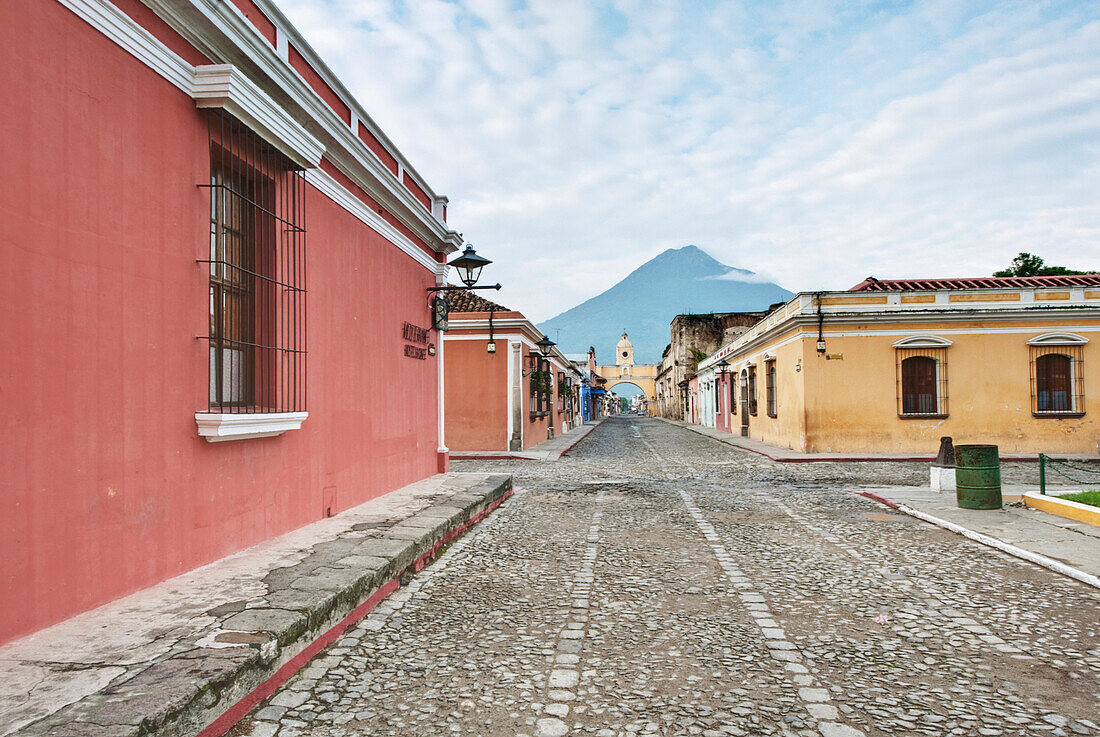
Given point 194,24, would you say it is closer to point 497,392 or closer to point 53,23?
point 53,23

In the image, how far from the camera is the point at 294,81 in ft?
18.9

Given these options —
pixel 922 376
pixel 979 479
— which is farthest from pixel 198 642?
pixel 922 376

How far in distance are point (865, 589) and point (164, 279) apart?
5217mm

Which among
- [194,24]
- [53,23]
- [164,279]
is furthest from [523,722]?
[194,24]

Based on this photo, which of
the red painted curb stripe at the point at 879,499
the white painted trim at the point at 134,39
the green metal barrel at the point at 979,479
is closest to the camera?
the white painted trim at the point at 134,39

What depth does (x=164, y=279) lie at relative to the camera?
429 centimetres

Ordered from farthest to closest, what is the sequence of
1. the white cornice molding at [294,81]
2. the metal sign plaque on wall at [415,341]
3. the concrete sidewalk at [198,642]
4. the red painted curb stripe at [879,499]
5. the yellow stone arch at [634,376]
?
the yellow stone arch at [634,376], the metal sign plaque on wall at [415,341], the red painted curb stripe at [879,499], the white cornice molding at [294,81], the concrete sidewalk at [198,642]

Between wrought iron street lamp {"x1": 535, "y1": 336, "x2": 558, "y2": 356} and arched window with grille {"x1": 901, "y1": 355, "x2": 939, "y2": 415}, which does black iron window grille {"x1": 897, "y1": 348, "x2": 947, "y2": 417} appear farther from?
wrought iron street lamp {"x1": 535, "y1": 336, "x2": 558, "y2": 356}

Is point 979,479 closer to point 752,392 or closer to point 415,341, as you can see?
point 415,341

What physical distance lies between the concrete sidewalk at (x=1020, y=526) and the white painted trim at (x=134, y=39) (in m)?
7.39

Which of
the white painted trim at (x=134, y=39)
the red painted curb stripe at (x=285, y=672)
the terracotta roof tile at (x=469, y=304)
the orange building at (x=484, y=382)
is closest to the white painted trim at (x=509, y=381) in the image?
the orange building at (x=484, y=382)

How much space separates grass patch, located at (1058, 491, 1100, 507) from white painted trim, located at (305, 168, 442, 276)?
8461 millimetres

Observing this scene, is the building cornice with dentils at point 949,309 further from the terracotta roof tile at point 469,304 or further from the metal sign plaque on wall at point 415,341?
the metal sign plaque on wall at point 415,341

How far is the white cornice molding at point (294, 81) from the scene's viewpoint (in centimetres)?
452
